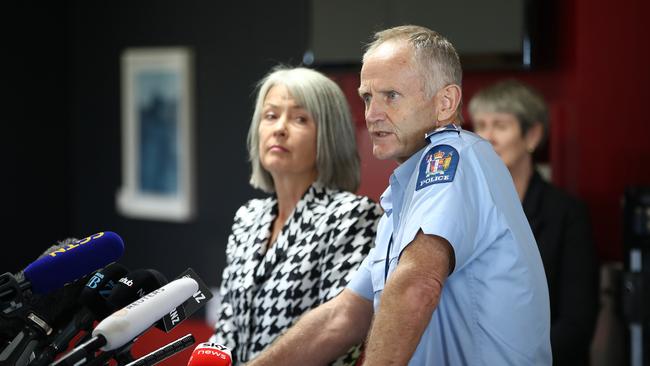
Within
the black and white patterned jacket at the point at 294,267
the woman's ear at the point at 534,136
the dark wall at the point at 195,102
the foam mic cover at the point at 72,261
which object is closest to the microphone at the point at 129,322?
the foam mic cover at the point at 72,261

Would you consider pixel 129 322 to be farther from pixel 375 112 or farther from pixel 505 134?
pixel 505 134

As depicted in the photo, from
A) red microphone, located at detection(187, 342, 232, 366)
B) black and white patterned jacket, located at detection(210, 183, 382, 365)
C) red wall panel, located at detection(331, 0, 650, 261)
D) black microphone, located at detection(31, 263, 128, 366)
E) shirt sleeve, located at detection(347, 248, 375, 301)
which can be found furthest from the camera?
red wall panel, located at detection(331, 0, 650, 261)

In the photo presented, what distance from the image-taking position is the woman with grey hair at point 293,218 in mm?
2229

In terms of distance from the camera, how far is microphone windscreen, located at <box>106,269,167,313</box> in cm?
136

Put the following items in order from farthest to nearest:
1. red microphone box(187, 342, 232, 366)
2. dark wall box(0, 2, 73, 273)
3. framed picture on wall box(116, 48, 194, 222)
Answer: dark wall box(0, 2, 73, 273) → framed picture on wall box(116, 48, 194, 222) → red microphone box(187, 342, 232, 366)

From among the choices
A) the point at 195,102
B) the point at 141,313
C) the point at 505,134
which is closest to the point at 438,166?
the point at 141,313

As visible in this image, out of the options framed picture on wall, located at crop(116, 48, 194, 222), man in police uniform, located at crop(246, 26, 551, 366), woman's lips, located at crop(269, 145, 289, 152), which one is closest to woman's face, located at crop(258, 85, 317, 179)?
woman's lips, located at crop(269, 145, 289, 152)

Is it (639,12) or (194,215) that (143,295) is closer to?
(639,12)

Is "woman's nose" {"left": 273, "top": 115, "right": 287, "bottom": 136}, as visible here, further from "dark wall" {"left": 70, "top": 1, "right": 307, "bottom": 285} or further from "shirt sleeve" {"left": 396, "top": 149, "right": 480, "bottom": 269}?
"dark wall" {"left": 70, "top": 1, "right": 307, "bottom": 285}

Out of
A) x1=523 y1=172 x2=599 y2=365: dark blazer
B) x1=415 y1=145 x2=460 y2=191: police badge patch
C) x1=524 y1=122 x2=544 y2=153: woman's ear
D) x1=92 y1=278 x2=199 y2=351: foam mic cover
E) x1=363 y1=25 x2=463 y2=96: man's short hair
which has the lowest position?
x1=523 y1=172 x2=599 y2=365: dark blazer

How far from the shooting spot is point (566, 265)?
3242 mm

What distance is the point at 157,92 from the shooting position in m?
5.35

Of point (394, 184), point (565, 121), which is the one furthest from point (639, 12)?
point (394, 184)

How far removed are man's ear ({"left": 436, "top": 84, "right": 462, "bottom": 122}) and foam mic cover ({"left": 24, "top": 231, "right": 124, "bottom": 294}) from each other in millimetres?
591
